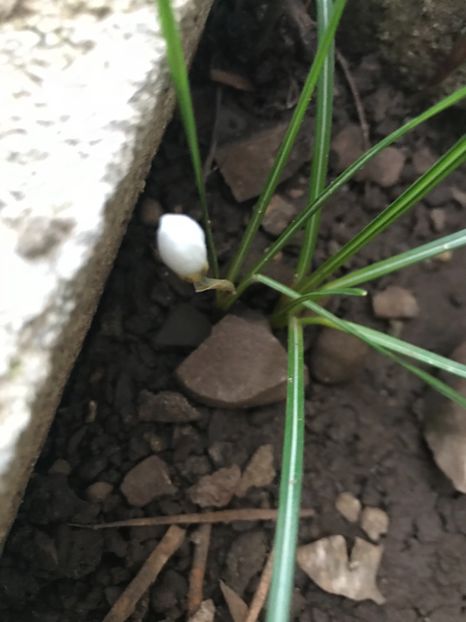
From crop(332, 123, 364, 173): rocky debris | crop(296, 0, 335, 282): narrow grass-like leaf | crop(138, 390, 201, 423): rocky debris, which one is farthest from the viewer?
crop(332, 123, 364, 173): rocky debris

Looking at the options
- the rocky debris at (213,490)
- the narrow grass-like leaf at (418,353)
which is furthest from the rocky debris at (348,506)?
the narrow grass-like leaf at (418,353)

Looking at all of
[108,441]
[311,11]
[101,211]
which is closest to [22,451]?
[101,211]

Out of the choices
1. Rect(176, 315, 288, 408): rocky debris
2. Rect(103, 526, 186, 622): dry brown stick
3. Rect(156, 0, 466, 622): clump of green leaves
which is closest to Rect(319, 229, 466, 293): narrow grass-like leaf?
Rect(156, 0, 466, 622): clump of green leaves

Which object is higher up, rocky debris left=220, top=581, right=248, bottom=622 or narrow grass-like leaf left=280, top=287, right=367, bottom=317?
narrow grass-like leaf left=280, top=287, right=367, bottom=317

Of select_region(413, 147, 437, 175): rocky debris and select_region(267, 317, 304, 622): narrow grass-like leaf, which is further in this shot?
select_region(413, 147, 437, 175): rocky debris

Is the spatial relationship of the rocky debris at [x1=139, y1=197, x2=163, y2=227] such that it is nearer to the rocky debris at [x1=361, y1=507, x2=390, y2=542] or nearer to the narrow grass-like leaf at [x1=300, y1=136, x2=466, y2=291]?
the narrow grass-like leaf at [x1=300, y1=136, x2=466, y2=291]

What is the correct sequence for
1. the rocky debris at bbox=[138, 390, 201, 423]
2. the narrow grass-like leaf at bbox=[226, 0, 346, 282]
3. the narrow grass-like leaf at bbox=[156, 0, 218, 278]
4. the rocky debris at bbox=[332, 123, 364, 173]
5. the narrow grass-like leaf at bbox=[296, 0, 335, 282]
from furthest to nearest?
the rocky debris at bbox=[332, 123, 364, 173]
the rocky debris at bbox=[138, 390, 201, 423]
the narrow grass-like leaf at bbox=[296, 0, 335, 282]
the narrow grass-like leaf at bbox=[226, 0, 346, 282]
the narrow grass-like leaf at bbox=[156, 0, 218, 278]

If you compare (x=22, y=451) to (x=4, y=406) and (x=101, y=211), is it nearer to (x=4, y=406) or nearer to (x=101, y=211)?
(x=4, y=406)
